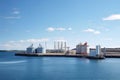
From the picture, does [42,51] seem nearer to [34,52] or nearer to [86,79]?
[34,52]

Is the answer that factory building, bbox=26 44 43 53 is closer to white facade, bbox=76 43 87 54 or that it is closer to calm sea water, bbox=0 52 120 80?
white facade, bbox=76 43 87 54

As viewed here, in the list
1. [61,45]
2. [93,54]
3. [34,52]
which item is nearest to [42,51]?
[34,52]

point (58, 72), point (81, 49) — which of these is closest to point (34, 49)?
point (81, 49)

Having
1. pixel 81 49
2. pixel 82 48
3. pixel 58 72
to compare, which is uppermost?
pixel 82 48

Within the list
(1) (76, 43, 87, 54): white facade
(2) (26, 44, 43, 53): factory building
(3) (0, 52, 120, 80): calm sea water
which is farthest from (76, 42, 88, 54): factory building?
(3) (0, 52, 120, 80): calm sea water

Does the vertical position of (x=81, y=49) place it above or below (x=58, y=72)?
above

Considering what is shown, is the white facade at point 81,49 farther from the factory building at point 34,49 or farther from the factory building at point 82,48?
the factory building at point 34,49

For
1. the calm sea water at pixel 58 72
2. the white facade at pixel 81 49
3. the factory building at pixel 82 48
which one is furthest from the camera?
the white facade at pixel 81 49

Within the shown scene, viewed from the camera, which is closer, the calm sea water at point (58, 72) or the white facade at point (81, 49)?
the calm sea water at point (58, 72)

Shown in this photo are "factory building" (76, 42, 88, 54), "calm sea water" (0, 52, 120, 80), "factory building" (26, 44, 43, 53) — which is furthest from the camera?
"factory building" (26, 44, 43, 53)

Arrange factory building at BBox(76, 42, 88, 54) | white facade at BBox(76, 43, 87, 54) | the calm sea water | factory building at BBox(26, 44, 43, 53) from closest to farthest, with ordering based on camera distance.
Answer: the calm sea water → factory building at BBox(76, 42, 88, 54) → white facade at BBox(76, 43, 87, 54) → factory building at BBox(26, 44, 43, 53)

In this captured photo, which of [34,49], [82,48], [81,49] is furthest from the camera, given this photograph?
[34,49]

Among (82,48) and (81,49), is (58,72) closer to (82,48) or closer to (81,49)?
(82,48)

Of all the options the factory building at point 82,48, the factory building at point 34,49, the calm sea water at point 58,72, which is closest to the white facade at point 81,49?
the factory building at point 82,48
